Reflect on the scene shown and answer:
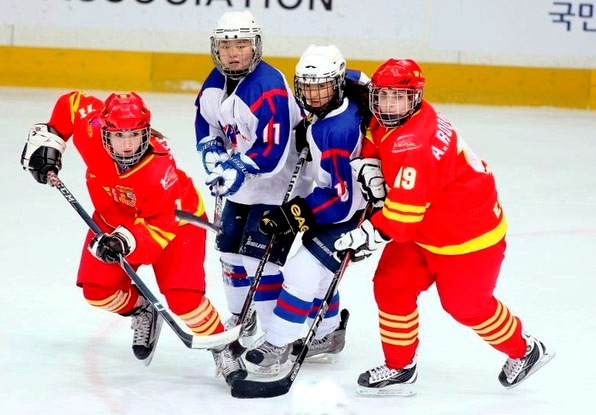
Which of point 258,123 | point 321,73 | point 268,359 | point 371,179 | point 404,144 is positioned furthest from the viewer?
point 258,123

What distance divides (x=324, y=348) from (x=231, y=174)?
0.55 metres

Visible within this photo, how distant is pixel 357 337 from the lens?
140 inches


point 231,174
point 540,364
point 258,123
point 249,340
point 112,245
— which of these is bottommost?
point 249,340

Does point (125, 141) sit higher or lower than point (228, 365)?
higher

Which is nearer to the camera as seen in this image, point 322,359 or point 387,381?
point 387,381

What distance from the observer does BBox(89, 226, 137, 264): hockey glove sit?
2.93 m

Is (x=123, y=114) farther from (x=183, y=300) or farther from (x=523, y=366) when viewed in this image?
(x=523, y=366)

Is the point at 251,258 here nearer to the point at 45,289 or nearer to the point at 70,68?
the point at 45,289

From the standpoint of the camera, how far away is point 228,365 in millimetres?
3111

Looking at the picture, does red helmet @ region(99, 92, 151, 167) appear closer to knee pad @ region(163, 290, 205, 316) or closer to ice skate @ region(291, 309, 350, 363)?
knee pad @ region(163, 290, 205, 316)

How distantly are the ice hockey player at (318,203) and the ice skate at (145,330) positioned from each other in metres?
0.27

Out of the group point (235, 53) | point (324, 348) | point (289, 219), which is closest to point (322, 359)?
point (324, 348)

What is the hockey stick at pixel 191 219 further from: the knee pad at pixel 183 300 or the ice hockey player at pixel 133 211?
the knee pad at pixel 183 300

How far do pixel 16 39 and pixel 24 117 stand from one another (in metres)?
0.93
